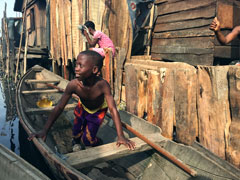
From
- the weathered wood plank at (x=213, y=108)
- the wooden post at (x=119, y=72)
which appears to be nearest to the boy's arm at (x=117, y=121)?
the weathered wood plank at (x=213, y=108)

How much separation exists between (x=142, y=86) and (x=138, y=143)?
1357 millimetres

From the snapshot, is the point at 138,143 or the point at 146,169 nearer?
the point at 138,143

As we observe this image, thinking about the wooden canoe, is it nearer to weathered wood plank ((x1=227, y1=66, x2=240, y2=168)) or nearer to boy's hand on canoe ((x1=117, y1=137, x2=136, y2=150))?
boy's hand on canoe ((x1=117, y1=137, x2=136, y2=150))

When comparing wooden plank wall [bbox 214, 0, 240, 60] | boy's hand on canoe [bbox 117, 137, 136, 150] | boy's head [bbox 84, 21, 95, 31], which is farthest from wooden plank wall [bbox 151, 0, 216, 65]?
boy's hand on canoe [bbox 117, 137, 136, 150]

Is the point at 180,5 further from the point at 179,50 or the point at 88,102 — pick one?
the point at 88,102

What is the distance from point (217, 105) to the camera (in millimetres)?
2703

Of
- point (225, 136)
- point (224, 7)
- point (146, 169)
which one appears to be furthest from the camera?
point (224, 7)

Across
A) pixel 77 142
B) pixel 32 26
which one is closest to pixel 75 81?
pixel 77 142

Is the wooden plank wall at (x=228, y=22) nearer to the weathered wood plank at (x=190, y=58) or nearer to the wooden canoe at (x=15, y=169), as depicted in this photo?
the weathered wood plank at (x=190, y=58)

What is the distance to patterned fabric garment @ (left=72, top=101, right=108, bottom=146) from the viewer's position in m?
3.03

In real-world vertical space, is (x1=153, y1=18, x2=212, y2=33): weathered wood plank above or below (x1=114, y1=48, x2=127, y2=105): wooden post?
above

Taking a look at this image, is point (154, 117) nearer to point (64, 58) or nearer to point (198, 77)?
point (198, 77)

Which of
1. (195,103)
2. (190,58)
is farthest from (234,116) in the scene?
(190,58)

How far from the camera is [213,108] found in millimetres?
2750
